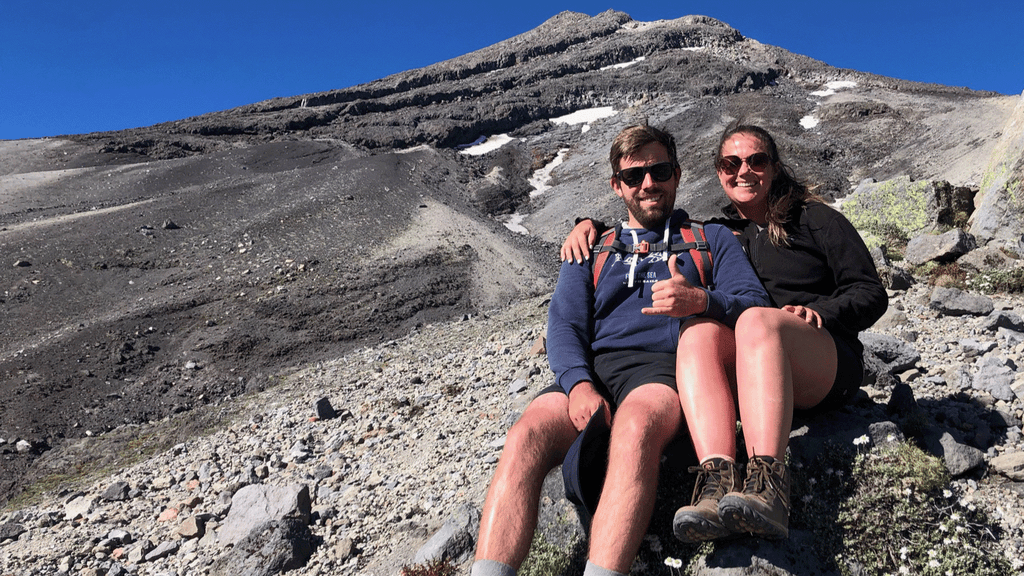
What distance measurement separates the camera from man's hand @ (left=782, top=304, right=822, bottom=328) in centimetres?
337

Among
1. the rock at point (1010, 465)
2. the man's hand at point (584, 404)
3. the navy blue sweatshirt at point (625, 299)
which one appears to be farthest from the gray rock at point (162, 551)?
the rock at point (1010, 465)

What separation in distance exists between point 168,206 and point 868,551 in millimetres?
26219

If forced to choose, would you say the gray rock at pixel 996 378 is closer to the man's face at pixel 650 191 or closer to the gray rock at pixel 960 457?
the gray rock at pixel 960 457

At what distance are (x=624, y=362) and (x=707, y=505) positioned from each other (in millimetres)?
1066

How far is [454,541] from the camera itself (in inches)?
158

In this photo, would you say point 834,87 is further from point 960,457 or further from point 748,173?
point 960,457

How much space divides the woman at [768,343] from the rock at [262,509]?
345 centimetres

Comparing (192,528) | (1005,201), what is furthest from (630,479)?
(1005,201)

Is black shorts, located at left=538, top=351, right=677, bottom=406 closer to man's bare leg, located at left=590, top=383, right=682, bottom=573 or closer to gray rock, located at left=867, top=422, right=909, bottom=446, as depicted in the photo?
man's bare leg, located at left=590, top=383, right=682, bottom=573

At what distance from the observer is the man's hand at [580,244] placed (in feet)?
13.3

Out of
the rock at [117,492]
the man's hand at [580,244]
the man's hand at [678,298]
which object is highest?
the man's hand at [580,244]

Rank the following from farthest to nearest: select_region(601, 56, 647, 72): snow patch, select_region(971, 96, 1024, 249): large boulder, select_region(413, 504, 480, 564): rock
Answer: select_region(601, 56, 647, 72): snow patch → select_region(971, 96, 1024, 249): large boulder → select_region(413, 504, 480, 564): rock

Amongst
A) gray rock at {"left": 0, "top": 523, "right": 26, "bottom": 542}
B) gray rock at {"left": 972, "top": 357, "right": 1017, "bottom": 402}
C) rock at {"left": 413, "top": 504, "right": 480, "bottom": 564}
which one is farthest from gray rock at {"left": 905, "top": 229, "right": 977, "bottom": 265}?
gray rock at {"left": 0, "top": 523, "right": 26, "bottom": 542}

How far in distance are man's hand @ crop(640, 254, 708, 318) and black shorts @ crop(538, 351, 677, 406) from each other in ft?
1.12
